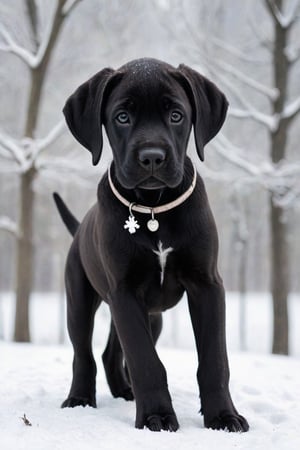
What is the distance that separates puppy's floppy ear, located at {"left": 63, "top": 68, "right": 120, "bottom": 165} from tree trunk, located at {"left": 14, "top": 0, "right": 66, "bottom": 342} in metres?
6.63

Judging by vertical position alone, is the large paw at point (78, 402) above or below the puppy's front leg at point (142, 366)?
below

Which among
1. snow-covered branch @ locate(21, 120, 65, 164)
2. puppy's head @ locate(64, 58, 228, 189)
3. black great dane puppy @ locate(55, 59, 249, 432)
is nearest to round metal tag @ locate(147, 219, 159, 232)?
black great dane puppy @ locate(55, 59, 249, 432)

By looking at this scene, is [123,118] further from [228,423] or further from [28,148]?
[28,148]

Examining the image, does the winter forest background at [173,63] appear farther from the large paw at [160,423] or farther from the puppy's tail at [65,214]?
the large paw at [160,423]

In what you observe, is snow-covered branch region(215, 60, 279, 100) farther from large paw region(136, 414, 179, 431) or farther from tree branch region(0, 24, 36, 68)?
large paw region(136, 414, 179, 431)

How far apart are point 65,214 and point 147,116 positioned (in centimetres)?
189

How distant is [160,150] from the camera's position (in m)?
2.93

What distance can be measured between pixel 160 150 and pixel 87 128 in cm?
63

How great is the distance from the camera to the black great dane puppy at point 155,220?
3055mm

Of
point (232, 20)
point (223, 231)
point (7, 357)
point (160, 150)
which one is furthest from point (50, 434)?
point (223, 231)

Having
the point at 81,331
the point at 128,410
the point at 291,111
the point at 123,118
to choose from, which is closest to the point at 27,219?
the point at 291,111

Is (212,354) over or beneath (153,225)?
beneath

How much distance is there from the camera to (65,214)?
15.8ft

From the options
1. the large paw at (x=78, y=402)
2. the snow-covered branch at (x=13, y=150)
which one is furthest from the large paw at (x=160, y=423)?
the snow-covered branch at (x=13, y=150)
